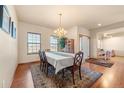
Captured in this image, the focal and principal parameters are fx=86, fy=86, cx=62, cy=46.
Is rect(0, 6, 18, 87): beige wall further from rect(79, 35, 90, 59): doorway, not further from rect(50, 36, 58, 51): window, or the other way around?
rect(79, 35, 90, 59): doorway

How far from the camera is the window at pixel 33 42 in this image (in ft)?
19.0

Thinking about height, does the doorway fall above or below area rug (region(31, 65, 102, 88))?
above

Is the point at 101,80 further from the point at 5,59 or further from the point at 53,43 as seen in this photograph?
the point at 53,43

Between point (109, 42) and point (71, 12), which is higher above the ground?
point (71, 12)

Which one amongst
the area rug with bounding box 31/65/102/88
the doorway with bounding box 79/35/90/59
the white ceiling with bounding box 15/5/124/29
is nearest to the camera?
the area rug with bounding box 31/65/102/88

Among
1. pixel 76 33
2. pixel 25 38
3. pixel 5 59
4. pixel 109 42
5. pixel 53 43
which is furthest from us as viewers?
pixel 109 42

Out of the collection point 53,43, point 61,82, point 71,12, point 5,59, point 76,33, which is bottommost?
point 61,82

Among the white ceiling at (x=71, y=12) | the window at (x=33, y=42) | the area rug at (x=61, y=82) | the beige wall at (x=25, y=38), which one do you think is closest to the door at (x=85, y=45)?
the white ceiling at (x=71, y=12)

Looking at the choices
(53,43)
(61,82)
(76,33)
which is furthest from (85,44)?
(61,82)

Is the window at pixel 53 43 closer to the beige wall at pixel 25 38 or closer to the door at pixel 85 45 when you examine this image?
the beige wall at pixel 25 38

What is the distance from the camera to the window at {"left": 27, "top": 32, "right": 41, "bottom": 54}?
5.78 meters

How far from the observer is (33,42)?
6.00 metres

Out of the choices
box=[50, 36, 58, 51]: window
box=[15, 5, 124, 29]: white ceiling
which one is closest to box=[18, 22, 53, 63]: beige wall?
box=[50, 36, 58, 51]: window
